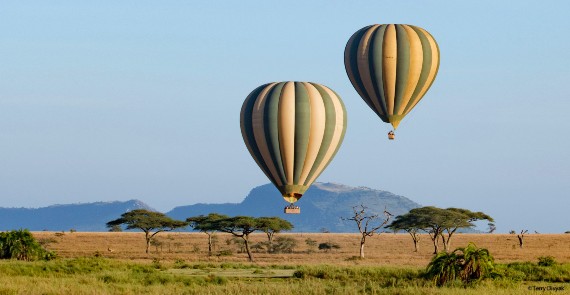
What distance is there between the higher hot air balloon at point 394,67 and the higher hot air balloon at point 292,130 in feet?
26.5

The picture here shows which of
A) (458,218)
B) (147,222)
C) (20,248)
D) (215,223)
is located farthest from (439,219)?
(20,248)

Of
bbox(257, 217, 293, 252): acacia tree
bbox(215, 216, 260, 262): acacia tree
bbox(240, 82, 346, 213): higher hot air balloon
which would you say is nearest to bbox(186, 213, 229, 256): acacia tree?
bbox(215, 216, 260, 262): acacia tree

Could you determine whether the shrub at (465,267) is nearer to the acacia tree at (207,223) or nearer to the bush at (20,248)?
Result: the bush at (20,248)

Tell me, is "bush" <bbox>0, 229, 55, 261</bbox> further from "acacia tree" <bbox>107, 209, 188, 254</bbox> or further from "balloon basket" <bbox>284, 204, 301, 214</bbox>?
"acacia tree" <bbox>107, 209, 188, 254</bbox>

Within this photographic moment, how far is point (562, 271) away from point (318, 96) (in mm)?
16808

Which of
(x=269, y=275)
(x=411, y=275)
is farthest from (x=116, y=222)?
(x=411, y=275)

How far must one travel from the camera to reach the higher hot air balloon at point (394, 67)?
2413 inches

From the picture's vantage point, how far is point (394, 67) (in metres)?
61.1

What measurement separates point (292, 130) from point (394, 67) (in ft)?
38.3

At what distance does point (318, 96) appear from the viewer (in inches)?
2105

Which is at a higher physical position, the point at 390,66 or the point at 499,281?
the point at 390,66

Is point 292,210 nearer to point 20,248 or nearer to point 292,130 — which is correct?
point 292,130

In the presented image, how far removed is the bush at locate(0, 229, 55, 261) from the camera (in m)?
62.7

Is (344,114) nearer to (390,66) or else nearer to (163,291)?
(390,66)
